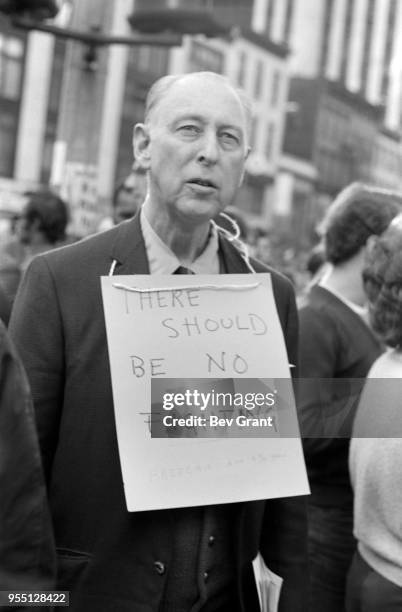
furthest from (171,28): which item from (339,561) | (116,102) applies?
(116,102)

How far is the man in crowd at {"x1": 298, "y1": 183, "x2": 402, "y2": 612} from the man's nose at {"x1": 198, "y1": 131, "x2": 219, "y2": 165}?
0.93m

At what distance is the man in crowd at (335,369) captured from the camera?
3123mm

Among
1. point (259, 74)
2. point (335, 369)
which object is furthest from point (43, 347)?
point (259, 74)

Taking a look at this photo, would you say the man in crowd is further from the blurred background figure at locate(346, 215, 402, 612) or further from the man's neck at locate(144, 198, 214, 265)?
the man's neck at locate(144, 198, 214, 265)

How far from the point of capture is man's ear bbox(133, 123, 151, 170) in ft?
8.06

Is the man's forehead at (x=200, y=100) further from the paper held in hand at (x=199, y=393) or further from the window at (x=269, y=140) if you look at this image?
the window at (x=269, y=140)

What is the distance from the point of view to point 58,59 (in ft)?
119

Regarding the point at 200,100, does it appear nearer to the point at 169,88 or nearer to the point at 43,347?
the point at 169,88

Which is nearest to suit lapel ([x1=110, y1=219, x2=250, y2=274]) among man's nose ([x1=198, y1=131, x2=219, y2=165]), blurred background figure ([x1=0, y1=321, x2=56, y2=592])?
man's nose ([x1=198, y1=131, x2=219, y2=165])

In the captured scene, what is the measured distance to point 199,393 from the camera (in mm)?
2275

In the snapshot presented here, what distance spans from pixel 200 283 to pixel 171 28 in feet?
17.7

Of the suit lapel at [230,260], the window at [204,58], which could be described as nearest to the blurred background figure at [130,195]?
the suit lapel at [230,260]

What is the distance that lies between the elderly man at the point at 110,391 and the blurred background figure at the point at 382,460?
215mm

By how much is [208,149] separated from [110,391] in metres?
0.61
